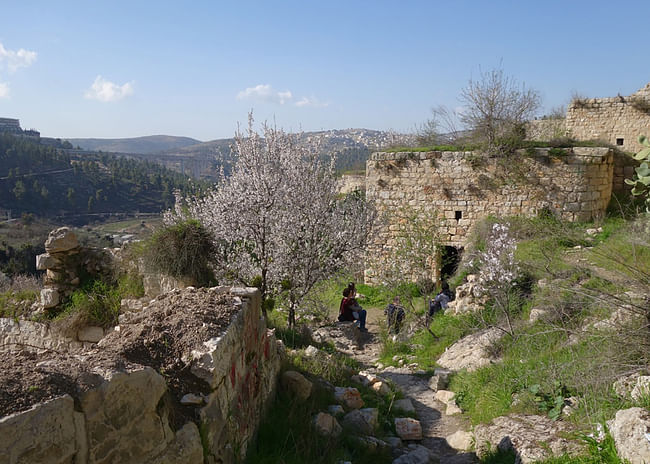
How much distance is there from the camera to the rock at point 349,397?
5152mm

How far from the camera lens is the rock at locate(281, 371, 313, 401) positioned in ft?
15.5

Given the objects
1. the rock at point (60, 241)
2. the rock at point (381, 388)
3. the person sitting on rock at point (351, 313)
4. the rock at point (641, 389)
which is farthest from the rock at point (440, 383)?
the rock at point (60, 241)

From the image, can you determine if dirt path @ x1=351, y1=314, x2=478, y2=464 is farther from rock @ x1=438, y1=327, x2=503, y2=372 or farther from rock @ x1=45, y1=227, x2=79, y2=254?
rock @ x1=45, y1=227, x2=79, y2=254

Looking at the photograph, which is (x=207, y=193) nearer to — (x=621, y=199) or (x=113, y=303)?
(x=113, y=303)

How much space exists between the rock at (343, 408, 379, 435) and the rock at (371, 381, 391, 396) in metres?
0.90

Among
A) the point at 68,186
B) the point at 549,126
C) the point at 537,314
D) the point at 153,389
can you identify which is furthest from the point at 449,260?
the point at 68,186

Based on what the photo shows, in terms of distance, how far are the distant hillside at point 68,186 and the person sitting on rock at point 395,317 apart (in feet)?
96.6

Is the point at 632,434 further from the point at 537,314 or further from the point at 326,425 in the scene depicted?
the point at 537,314

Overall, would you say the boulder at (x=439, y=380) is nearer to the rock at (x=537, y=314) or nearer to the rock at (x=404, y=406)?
the rock at (x=404, y=406)

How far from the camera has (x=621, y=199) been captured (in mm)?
12312

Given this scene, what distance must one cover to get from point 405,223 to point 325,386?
7984mm

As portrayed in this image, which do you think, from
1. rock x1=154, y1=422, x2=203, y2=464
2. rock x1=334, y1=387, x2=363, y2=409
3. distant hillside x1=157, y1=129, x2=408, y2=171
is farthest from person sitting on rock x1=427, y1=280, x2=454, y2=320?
rock x1=154, y1=422, x2=203, y2=464

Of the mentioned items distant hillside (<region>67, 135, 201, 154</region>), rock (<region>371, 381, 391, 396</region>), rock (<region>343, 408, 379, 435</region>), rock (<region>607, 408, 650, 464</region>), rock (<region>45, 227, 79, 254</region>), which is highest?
distant hillside (<region>67, 135, 201, 154</region>)

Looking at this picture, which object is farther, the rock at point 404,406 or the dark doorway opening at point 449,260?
the dark doorway opening at point 449,260
